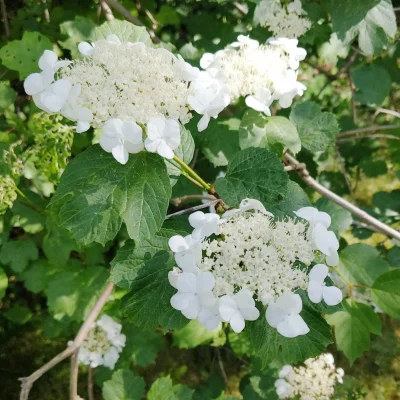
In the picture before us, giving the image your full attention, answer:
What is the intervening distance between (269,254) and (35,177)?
1.64 meters

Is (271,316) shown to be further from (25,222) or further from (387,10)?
(387,10)

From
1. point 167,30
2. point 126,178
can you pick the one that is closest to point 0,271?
point 126,178

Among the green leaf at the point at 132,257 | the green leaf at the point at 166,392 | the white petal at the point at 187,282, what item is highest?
the white petal at the point at 187,282

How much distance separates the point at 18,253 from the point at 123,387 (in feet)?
2.93

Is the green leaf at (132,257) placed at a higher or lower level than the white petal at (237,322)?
lower

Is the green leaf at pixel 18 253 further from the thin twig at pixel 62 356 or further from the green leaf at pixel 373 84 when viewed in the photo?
the green leaf at pixel 373 84

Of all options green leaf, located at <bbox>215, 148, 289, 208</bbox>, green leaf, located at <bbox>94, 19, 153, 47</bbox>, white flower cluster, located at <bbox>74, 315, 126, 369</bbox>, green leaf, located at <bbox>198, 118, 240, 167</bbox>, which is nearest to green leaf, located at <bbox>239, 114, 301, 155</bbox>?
green leaf, located at <bbox>215, 148, 289, 208</bbox>

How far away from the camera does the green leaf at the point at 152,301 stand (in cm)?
145

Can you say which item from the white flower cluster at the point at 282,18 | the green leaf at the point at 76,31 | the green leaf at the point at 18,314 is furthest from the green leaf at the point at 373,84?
the green leaf at the point at 18,314

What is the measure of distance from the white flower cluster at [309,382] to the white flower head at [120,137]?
1.68 meters

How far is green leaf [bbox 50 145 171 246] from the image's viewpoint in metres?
1.31

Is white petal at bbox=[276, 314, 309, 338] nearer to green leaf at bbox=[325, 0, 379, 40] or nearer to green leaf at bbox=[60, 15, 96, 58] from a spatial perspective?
green leaf at bbox=[325, 0, 379, 40]

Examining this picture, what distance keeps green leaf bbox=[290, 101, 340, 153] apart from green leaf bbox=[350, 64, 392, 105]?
75 cm

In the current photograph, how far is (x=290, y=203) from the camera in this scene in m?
1.66
